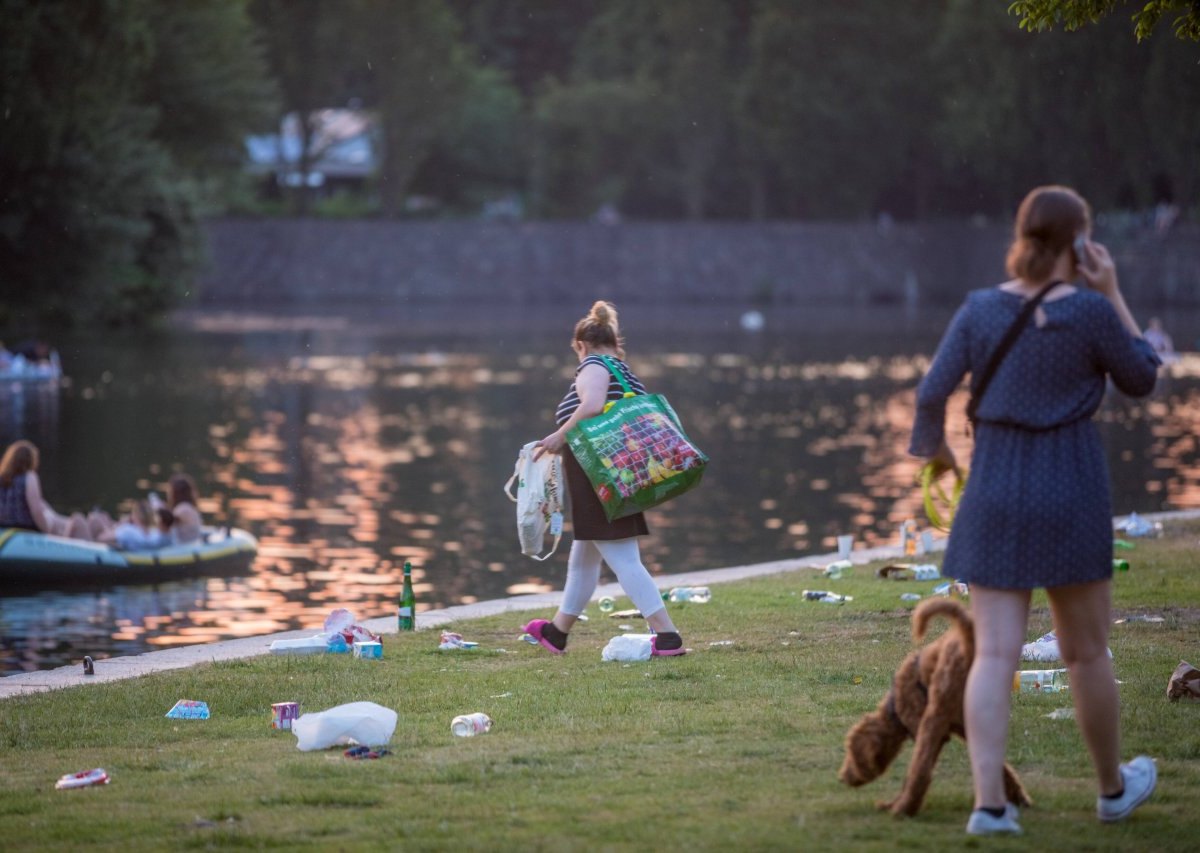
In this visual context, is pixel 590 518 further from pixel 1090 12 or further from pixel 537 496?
pixel 1090 12

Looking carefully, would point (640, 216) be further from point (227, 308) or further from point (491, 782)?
point (491, 782)

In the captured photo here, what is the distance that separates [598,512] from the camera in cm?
1033

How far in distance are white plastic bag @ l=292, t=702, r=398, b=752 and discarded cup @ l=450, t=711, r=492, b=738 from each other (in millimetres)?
376

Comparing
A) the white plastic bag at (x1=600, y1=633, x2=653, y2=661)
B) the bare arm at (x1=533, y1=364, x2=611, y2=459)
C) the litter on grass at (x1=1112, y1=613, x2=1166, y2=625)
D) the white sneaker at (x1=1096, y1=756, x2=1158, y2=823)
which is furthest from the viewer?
the litter on grass at (x1=1112, y1=613, x2=1166, y2=625)

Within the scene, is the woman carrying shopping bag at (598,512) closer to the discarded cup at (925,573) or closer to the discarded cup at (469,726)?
the discarded cup at (469,726)

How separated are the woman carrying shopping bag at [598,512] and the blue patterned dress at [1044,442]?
386cm

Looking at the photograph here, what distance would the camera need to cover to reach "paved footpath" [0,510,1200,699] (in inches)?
427

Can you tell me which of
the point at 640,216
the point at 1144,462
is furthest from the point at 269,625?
the point at 640,216

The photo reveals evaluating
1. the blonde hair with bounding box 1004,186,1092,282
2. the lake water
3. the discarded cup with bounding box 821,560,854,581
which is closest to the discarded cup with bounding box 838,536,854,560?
the discarded cup with bounding box 821,560,854,581

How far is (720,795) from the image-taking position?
7.20m

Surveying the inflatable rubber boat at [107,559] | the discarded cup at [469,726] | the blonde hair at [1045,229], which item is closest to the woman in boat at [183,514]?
the inflatable rubber boat at [107,559]

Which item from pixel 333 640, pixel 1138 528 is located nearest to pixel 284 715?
pixel 333 640

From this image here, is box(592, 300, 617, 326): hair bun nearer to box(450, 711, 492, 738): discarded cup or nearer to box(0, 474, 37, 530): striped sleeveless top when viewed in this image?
box(450, 711, 492, 738): discarded cup

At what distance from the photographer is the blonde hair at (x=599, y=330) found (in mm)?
10438
